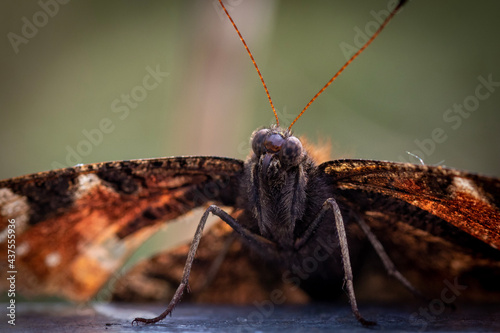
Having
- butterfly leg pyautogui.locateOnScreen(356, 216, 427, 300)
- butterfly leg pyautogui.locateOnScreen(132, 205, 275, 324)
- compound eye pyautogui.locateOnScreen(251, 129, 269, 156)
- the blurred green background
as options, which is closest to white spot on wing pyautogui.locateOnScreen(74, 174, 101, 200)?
butterfly leg pyautogui.locateOnScreen(132, 205, 275, 324)

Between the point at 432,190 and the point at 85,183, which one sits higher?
the point at 85,183

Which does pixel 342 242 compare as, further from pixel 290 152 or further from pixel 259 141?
pixel 259 141

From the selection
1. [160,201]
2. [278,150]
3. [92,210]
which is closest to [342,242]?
[278,150]

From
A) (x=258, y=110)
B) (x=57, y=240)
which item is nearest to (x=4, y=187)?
(x=57, y=240)

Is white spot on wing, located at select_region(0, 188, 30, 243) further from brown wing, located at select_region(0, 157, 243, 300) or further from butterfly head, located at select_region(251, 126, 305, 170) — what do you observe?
butterfly head, located at select_region(251, 126, 305, 170)

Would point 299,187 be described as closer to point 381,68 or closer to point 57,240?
point 57,240

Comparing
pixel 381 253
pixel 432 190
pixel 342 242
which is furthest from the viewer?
pixel 381 253

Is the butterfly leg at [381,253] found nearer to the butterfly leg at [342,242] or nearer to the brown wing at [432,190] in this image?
the brown wing at [432,190]
